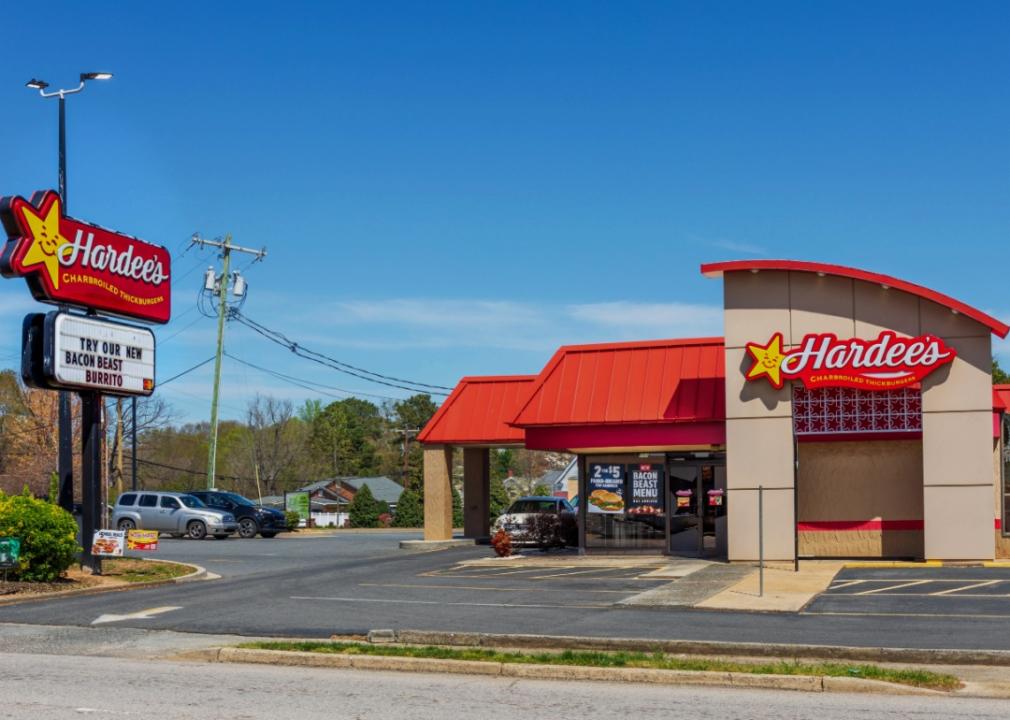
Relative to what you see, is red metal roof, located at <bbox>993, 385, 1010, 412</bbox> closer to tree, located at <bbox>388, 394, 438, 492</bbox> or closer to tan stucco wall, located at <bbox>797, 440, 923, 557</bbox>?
tan stucco wall, located at <bbox>797, 440, 923, 557</bbox>

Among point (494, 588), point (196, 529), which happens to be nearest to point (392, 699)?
point (494, 588)

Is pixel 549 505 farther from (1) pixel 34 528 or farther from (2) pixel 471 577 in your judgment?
(1) pixel 34 528

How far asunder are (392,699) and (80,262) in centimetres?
1539

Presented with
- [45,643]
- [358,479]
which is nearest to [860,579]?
[45,643]

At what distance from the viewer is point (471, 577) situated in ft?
76.4

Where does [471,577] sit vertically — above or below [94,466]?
below

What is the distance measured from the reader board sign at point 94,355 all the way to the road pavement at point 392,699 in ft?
34.9

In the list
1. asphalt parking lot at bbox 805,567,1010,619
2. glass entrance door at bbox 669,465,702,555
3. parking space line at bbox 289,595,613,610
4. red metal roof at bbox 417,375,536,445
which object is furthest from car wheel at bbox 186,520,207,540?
asphalt parking lot at bbox 805,567,1010,619

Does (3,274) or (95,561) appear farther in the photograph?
(95,561)

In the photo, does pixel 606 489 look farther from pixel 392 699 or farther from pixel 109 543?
pixel 392 699

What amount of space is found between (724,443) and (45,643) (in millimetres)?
15347

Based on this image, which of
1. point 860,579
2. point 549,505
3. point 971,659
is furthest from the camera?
point 549,505

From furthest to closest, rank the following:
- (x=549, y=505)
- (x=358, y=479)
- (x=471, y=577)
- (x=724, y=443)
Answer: (x=358, y=479)
(x=549, y=505)
(x=724, y=443)
(x=471, y=577)

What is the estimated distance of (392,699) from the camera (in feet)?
35.0
